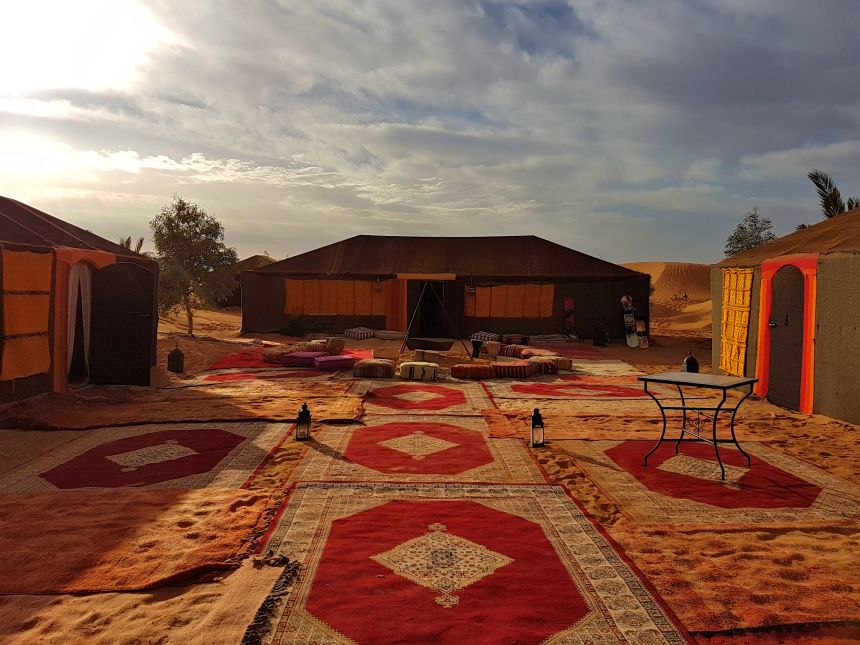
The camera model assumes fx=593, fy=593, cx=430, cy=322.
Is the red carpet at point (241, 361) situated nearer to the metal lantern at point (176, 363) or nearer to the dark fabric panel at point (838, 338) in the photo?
the metal lantern at point (176, 363)

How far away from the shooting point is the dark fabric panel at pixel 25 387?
359 inches

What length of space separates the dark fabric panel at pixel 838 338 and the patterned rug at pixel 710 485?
89.8 inches

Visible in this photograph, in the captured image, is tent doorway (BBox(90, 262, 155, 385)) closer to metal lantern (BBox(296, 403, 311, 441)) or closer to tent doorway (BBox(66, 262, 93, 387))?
tent doorway (BBox(66, 262, 93, 387))

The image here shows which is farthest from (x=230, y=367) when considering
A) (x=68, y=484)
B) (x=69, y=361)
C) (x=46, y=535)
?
(x=46, y=535)

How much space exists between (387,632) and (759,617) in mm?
2098

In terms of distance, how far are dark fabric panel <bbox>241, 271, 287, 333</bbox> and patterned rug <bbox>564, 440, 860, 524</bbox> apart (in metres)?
16.8

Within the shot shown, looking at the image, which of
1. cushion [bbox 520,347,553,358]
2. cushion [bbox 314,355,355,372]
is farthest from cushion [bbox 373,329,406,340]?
cushion [bbox 314,355,355,372]

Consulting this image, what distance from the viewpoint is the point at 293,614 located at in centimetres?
331

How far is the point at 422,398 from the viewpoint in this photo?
10.2 m

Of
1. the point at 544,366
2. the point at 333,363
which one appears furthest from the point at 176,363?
the point at 544,366

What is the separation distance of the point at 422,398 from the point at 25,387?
640 cm

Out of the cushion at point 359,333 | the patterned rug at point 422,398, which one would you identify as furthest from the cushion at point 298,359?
the cushion at point 359,333

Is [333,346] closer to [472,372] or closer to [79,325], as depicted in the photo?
[472,372]

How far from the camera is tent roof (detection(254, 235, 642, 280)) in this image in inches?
860
